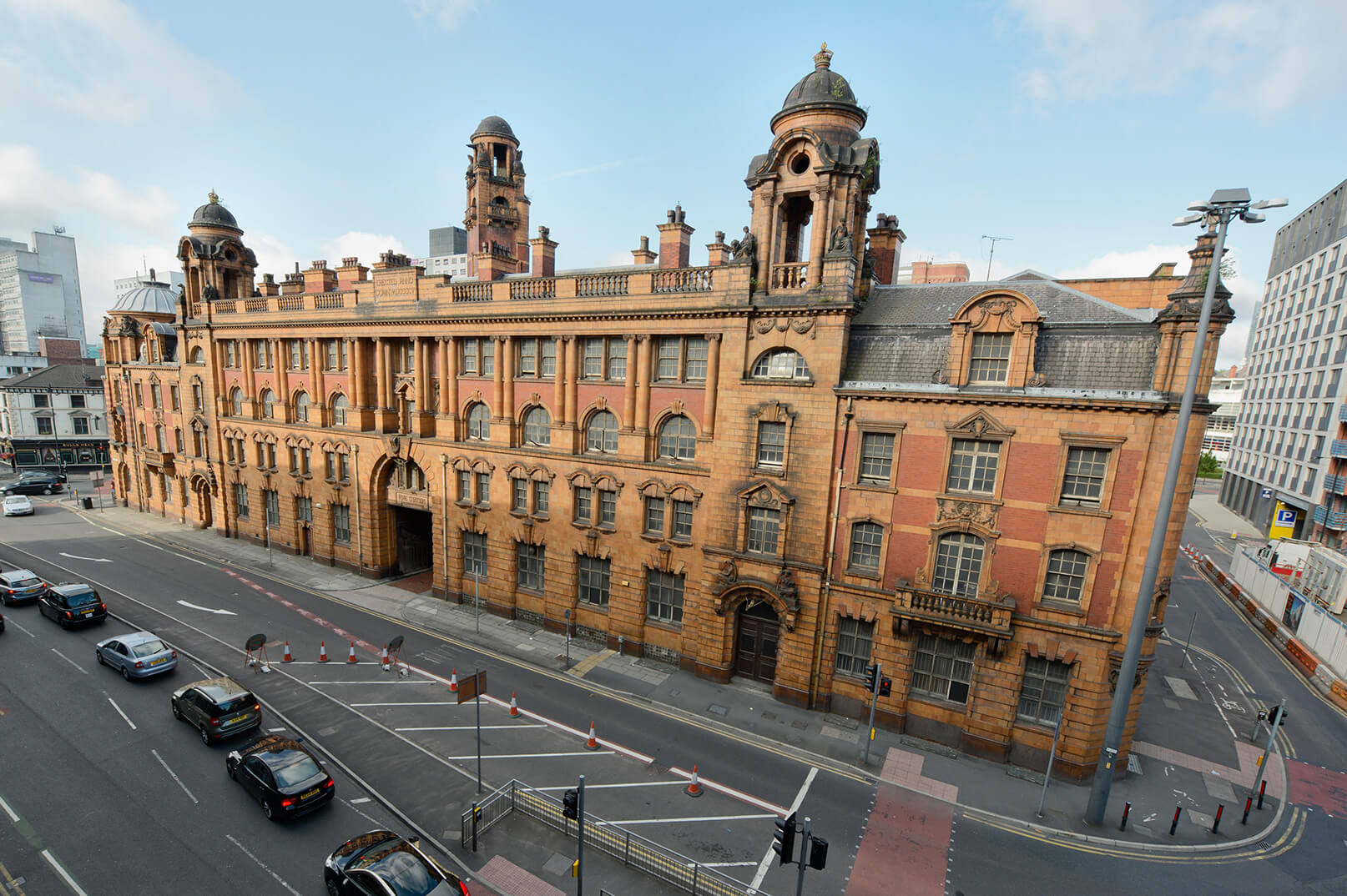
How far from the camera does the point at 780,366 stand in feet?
77.1

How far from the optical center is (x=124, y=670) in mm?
22969

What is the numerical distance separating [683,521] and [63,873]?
2114 cm

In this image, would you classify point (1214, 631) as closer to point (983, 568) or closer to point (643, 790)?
point (983, 568)

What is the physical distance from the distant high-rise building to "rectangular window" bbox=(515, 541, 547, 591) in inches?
7040

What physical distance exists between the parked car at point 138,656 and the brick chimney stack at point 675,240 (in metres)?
28.2

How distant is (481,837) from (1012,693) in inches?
722

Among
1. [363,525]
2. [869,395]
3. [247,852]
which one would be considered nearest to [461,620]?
[363,525]

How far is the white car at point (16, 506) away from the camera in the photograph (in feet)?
160

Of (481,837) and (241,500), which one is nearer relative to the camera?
(481,837)

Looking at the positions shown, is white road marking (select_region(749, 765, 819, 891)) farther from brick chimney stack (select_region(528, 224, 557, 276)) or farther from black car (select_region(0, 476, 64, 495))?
black car (select_region(0, 476, 64, 495))

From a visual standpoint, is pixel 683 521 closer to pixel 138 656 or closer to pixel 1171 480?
pixel 1171 480

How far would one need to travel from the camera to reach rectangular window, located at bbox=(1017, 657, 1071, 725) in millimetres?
19938

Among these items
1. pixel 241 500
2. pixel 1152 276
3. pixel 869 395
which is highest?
pixel 1152 276

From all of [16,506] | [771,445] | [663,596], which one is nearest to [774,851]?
[663,596]
